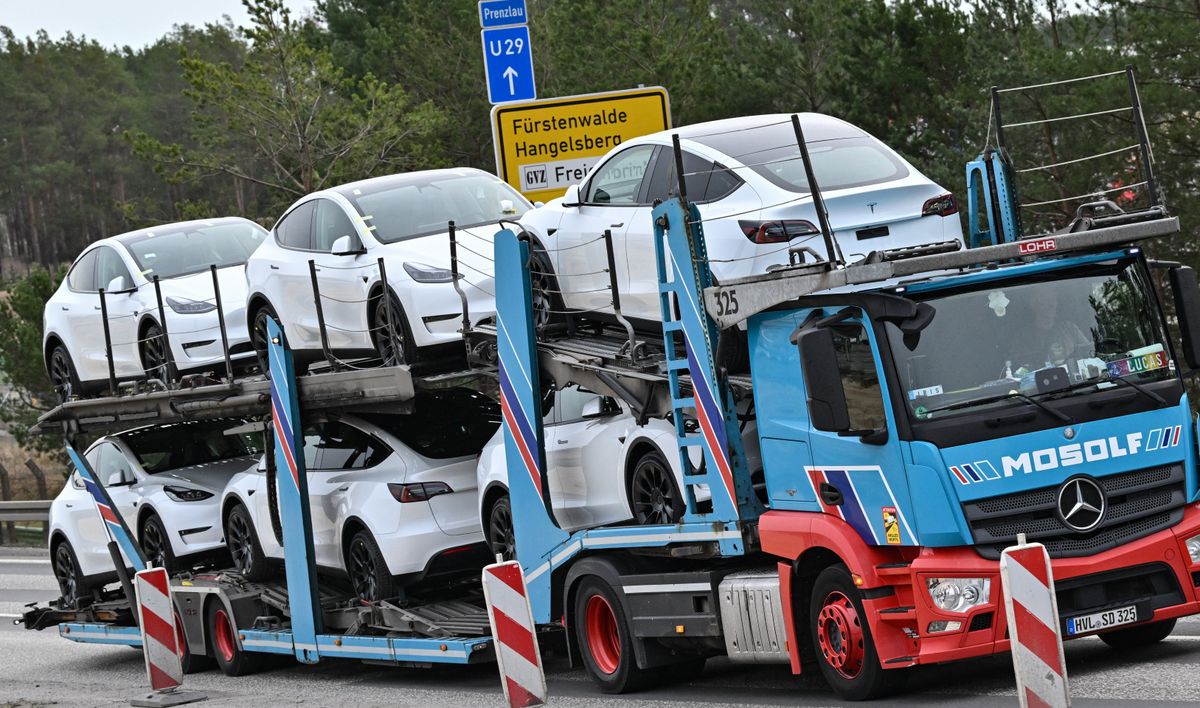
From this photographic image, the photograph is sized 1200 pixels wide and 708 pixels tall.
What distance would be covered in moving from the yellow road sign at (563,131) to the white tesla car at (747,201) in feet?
14.6

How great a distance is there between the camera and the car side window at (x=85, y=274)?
15.8m

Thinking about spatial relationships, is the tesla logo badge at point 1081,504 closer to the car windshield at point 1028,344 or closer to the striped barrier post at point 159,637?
the car windshield at point 1028,344

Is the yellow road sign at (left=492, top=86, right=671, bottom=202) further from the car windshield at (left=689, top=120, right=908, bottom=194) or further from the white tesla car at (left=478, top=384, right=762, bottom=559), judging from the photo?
the car windshield at (left=689, top=120, right=908, bottom=194)

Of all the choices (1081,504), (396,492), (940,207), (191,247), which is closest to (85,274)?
(191,247)

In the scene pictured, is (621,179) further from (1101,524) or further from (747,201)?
(1101,524)

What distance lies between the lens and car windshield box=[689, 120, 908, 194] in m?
9.33

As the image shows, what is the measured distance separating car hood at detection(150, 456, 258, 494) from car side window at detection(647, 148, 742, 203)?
5.93 m

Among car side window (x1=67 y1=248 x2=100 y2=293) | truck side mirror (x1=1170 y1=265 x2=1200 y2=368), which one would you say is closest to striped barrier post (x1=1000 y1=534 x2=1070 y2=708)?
truck side mirror (x1=1170 y1=265 x2=1200 y2=368)

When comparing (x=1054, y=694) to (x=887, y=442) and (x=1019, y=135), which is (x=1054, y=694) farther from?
(x=1019, y=135)

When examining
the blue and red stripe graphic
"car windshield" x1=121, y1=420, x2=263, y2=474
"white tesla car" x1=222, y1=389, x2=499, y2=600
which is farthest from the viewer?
"car windshield" x1=121, y1=420, x2=263, y2=474

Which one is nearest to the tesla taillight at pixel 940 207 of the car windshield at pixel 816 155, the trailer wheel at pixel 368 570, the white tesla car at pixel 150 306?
the car windshield at pixel 816 155

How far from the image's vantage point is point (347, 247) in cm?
1225

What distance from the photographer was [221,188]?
67.6m

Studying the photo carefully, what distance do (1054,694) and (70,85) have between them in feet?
286
